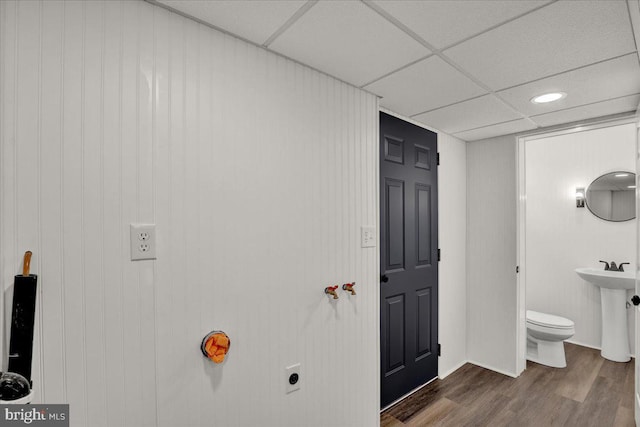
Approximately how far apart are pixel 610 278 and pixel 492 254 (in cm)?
119

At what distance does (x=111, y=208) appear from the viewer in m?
1.10

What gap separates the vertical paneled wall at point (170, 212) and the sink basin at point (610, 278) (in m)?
2.88

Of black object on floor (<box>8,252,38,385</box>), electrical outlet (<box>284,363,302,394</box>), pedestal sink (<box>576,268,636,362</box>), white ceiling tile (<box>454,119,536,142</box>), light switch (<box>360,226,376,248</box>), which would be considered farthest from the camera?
pedestal sink (<box>576,268,636,362</box>)

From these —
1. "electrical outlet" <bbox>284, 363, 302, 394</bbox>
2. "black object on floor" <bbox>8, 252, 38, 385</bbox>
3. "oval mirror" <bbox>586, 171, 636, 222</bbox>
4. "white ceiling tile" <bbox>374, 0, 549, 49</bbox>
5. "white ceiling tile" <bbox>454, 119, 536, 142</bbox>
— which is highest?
"white ceiling tile" <bbox>374, 0, 549, 49</bbox>

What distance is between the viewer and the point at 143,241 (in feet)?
3.77

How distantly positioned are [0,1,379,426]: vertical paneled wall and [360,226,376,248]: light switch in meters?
0.17

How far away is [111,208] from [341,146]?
1193 mm

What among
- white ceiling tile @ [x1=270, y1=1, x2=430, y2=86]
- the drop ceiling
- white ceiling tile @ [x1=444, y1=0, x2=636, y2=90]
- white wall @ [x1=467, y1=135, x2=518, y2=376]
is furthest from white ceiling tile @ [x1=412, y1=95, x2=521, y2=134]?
white ceiling tile @ [x1=270, y1=1, x2=430, y2=86]

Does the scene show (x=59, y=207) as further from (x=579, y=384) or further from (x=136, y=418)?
(x=579, y=384)

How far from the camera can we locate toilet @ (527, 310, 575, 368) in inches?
114

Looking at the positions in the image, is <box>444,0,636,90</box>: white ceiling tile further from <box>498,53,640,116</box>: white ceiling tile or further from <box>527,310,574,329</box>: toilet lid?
<box>527,310,574,329</box>: toilet lid

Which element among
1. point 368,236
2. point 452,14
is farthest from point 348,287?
point 452,14

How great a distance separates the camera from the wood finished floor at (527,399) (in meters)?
2.17

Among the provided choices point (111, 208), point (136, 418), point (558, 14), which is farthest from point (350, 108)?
point (136, 418)
